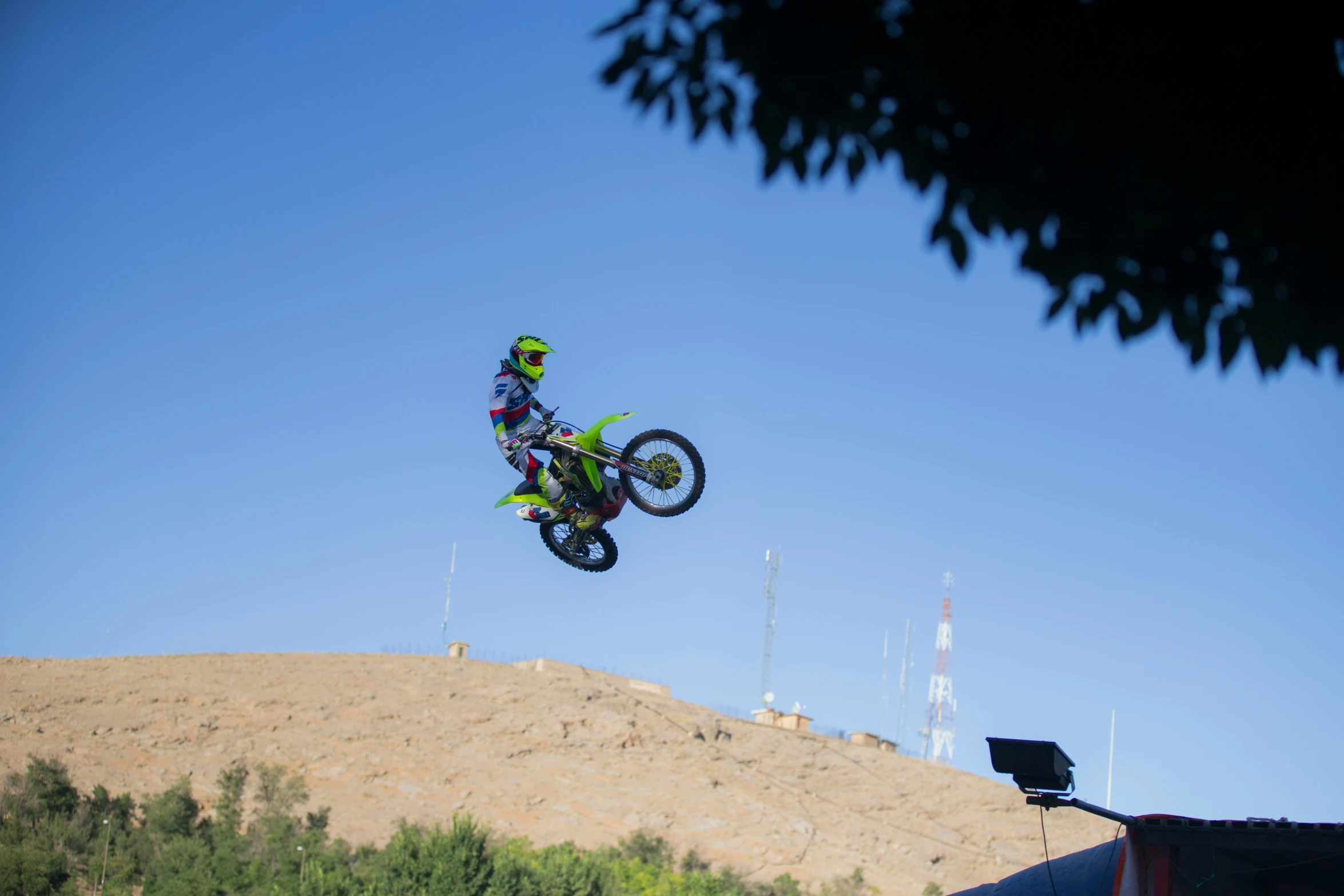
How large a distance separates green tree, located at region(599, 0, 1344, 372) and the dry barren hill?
7123cm

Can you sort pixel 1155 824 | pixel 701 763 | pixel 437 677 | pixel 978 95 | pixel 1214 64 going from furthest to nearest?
pixel 437 677
pixel 701 763
pixel 1155 824
pixel 978 95
pixel 1214 64

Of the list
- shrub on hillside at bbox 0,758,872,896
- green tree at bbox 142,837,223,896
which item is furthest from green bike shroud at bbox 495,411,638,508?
green tree at bbox 142,837,223,896

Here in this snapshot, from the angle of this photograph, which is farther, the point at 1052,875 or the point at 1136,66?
the point at 1052,875

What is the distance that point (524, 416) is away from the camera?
1318 centimetres

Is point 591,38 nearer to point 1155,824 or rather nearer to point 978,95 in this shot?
point 978,95

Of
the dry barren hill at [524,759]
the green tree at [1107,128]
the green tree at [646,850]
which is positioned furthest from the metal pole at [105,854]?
the green tree at [1107,128]

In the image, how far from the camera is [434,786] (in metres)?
77.6

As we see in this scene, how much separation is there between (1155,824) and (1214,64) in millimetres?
9283

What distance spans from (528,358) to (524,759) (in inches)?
2914

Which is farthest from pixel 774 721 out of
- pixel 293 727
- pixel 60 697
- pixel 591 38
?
pixel 591 38

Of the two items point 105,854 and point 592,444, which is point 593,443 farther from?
point 105,854

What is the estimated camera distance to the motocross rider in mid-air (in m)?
13.0

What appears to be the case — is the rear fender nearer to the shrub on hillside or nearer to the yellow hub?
the yellow hub

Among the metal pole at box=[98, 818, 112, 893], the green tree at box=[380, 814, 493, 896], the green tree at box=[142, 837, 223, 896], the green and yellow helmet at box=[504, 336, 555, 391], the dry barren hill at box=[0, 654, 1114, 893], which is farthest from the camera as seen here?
the dry barren hill at box=[0, 654, 1114, 893]
